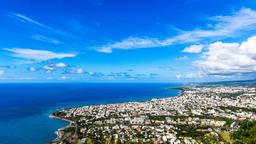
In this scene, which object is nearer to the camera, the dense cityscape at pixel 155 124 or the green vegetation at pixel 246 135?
the green vegetation at pixel 246 135

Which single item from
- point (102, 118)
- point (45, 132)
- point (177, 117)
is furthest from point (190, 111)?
point (45, 132)

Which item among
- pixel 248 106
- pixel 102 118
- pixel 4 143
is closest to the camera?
pixel 4 143

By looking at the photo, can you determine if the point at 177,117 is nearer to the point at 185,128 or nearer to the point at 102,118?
the point at 185,128

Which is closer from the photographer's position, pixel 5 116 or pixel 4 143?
pixel 4 143

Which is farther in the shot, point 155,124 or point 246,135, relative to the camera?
point 155,124

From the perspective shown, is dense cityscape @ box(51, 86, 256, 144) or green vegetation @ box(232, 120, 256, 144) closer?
green vegetation @ box(232, 120, 256, 144)

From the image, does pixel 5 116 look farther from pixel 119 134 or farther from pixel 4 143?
pixel 119 134

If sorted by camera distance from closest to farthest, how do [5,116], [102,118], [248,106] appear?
[102,118] < [5,116] < [248,106]

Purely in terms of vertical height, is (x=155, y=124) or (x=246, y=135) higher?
(x=246, y=135)
